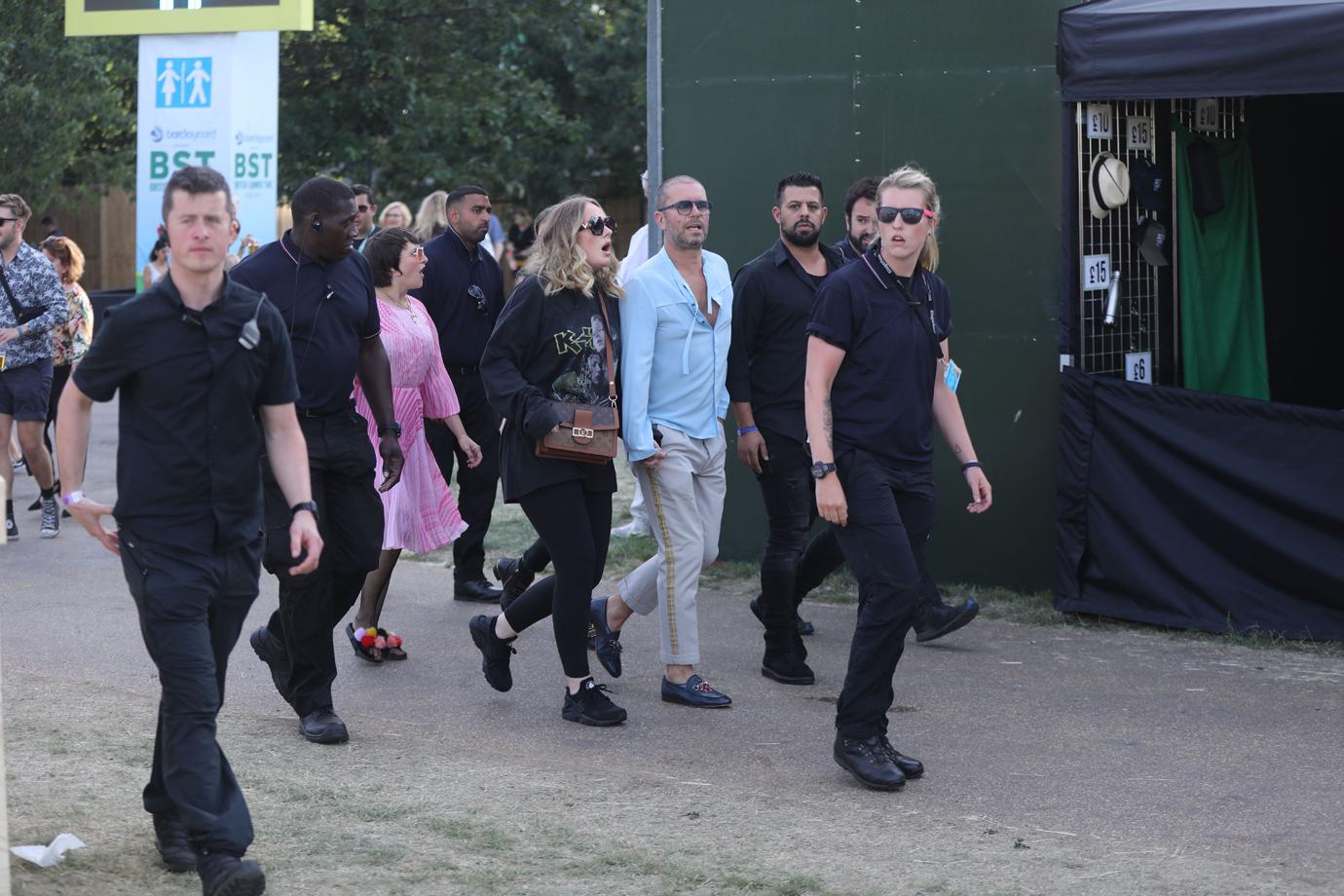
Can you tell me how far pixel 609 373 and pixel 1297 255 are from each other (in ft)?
20.2

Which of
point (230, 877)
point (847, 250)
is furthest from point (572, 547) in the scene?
point (847, 250)

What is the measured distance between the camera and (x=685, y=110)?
9.53 meters

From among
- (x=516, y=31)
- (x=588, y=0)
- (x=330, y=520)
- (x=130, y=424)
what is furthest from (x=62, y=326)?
(x=588, y=0)

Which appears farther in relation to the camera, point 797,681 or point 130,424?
point 797,681

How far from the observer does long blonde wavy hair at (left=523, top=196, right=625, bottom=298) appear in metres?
6.26

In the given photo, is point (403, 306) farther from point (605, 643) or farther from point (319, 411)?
point (605, 643)

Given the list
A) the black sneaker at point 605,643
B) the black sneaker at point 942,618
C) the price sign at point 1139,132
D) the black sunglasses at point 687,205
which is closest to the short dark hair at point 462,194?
the black sunglasses at point 687,205

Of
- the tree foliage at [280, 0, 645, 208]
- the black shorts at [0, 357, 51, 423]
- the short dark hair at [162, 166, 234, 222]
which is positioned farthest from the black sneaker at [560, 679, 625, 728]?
the tree foliage at [280, 0, 645, 208]

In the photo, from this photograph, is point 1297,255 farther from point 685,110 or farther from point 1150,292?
point 685,110

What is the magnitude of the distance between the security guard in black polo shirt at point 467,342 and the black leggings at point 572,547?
2.31 metres

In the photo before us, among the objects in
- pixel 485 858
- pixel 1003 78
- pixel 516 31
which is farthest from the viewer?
pixel 516 31

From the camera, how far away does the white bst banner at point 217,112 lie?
14711 mm

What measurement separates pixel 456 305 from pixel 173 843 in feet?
14.1

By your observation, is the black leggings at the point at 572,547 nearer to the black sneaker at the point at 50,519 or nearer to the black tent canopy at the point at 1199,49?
the black tent canopy at the point at 1199,49
